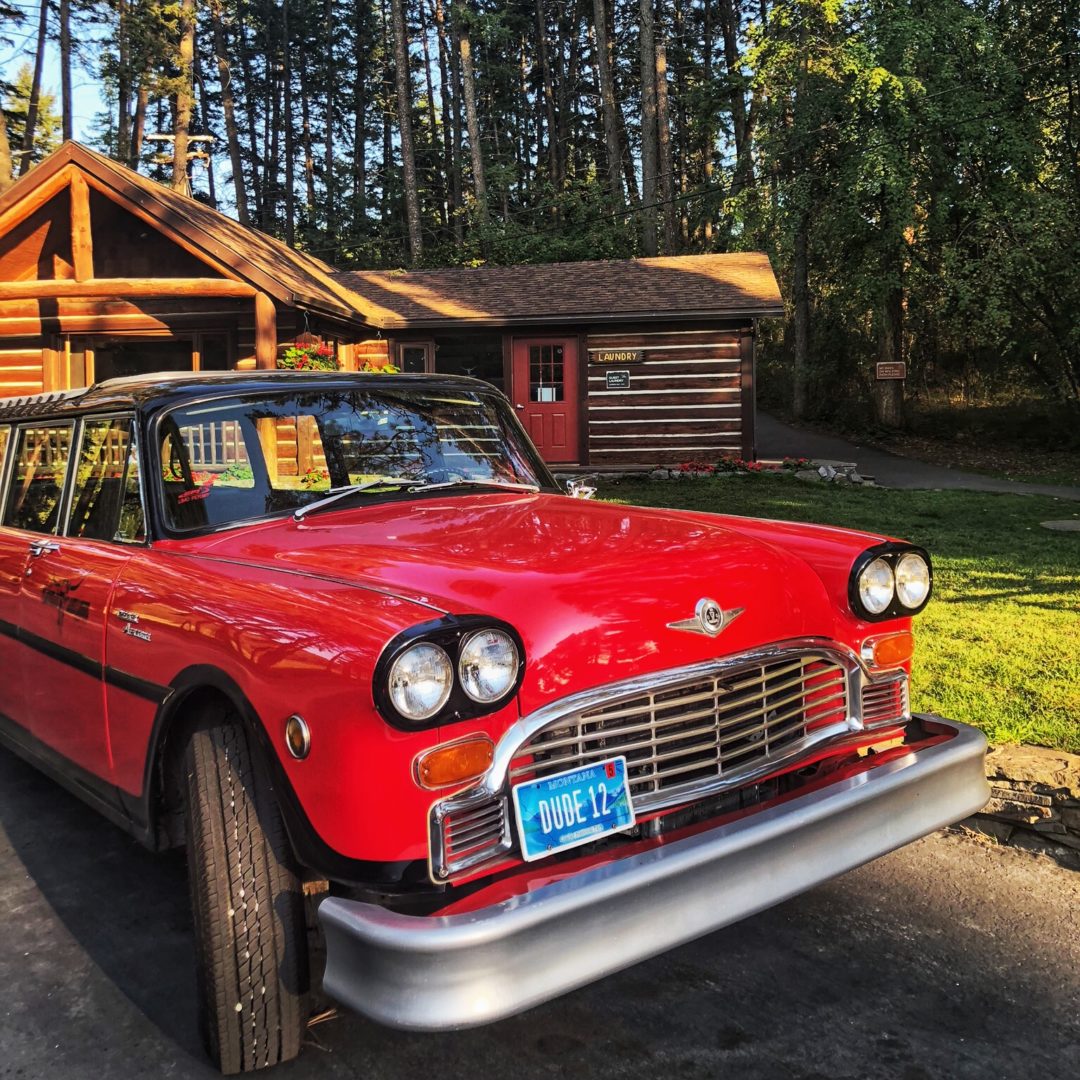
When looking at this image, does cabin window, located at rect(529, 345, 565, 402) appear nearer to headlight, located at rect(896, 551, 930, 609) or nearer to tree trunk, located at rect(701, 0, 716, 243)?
headlight, located at rect(896, 551, 930, 609)

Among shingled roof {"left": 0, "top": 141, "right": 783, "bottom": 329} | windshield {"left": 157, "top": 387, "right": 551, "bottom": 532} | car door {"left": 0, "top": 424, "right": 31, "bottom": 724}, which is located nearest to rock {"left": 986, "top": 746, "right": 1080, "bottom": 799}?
windshield {"left": 157, "top": 387, "right": 551, "bottom": 532}

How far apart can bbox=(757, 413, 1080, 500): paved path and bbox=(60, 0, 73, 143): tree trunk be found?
23.6 meters

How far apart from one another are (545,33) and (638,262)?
2319cm

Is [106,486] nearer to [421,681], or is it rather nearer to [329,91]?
[421,681]

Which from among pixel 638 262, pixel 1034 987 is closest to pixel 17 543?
pixel 1034 987

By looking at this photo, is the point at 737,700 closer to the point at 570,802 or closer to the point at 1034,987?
the point at 570,802

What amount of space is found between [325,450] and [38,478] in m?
1.23

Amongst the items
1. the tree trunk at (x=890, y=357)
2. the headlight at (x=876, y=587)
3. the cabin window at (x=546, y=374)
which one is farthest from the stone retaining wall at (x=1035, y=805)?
the tree trunk at (x=890, y=357)

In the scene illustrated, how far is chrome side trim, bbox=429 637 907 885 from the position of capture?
1929 millimetres

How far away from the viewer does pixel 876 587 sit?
274 centimetres

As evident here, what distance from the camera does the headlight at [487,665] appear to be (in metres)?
1.94

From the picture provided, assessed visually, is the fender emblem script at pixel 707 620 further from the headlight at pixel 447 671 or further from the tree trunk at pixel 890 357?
the tree trunk at pixel 890 357

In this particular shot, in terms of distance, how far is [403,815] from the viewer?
190 centimetres

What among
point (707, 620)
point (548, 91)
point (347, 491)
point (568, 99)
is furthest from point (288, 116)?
point (707, 620)
